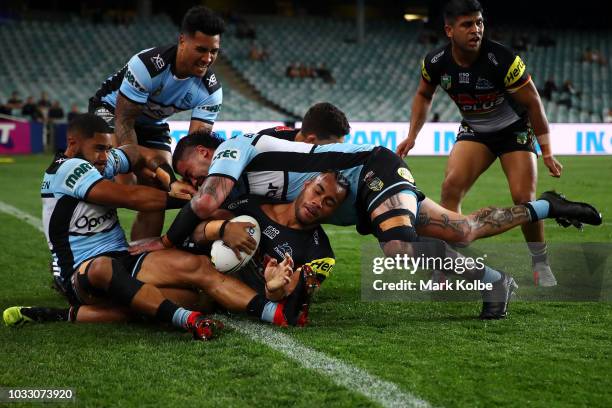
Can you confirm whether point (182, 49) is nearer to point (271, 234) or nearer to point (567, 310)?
point (271, 234)

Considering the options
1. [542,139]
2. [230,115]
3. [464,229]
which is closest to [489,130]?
[542,139]

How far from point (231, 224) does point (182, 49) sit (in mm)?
2089

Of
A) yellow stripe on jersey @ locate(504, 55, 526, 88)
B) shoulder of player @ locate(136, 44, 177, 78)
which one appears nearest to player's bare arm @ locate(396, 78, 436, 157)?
yellow stripe on jersey @ locate(504, 55, 526, 88)

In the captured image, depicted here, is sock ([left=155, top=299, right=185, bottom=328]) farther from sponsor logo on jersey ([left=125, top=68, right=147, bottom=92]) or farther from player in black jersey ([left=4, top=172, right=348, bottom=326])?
sponsor logo on jersey ([left=125, top=68, right=147, bottom=92])

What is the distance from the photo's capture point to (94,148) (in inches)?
190

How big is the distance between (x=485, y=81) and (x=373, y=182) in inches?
61.3

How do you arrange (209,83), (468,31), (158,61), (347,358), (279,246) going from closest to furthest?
(347,358)
(279,246)
(468,31)
(158,61)
(209,83)

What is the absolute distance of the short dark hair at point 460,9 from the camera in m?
5.67

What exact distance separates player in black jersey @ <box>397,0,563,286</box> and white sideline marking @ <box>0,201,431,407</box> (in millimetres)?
2203

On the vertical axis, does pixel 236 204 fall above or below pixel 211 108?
below

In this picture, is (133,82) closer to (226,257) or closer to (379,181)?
(226,257)

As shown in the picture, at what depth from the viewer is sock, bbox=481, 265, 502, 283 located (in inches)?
187

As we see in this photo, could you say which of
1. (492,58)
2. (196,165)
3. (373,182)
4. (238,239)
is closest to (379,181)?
(373,182)

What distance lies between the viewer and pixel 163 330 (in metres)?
4.49
